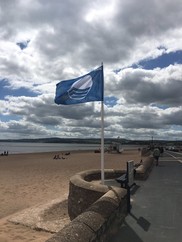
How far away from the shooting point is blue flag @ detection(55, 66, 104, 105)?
10.5 m

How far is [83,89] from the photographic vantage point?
1053 cm

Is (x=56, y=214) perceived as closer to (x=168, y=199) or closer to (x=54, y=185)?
(x=168, y=199)

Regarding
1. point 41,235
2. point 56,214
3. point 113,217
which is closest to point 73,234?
point 113,217

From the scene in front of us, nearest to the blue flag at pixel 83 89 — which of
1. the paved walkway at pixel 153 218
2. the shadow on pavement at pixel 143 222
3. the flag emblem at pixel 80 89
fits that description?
the flag emblem at pixel 80 89

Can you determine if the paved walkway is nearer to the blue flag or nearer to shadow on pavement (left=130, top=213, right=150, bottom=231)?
shadow on pavement (left=130, top=213, right=150, bottom=231)

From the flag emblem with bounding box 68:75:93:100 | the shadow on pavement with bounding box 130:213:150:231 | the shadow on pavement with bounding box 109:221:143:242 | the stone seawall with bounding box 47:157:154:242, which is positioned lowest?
the shadow on pavement with bounding box 109:221:143:242

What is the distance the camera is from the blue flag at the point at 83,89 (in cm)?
1050

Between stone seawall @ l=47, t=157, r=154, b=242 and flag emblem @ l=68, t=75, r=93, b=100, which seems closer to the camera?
stone seawall @ l=47, t=157, r=154, b=242

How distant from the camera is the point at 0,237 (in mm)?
9961

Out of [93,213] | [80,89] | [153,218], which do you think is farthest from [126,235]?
[80,89]

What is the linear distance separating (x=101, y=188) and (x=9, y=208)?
24.4ft

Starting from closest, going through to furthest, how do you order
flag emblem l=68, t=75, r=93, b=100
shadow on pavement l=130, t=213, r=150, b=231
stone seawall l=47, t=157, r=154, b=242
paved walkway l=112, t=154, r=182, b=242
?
stone seawall l=47, t=157, r=154, b=242 < paved walkway l=112, t=154, r=182, b=242 < shadow on pavement l=130, t=213, r=150, b=231 < flag emblem l=68, t=75, r=93, b=100

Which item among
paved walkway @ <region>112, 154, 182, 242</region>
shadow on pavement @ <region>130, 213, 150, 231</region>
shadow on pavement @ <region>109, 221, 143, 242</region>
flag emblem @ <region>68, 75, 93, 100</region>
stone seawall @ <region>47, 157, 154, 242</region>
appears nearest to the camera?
stone seawall @ <region>47, 157, 154, 242</region>

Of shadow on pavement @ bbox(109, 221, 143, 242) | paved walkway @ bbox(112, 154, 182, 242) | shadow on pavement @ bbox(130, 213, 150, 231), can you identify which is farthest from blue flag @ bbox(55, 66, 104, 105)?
shadow on pavement @ bbox(109, 221, 143, 242)
